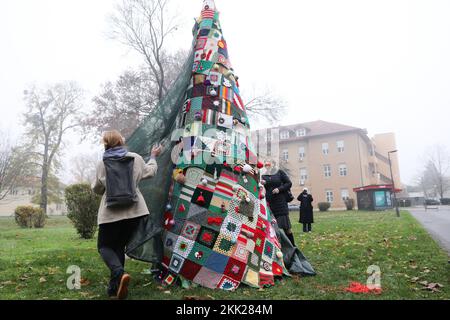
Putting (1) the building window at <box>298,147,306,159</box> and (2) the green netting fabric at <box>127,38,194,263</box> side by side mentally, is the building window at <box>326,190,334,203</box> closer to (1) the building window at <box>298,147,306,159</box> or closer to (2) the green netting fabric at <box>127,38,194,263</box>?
(1) the building window at <box>298,147,306,159</box>

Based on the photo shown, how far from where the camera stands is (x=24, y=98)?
116ft

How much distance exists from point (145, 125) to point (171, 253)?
6.16 ft

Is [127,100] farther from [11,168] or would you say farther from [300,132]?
[300,132]

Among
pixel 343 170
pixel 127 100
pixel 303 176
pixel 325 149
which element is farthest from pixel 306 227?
pixel 303 176

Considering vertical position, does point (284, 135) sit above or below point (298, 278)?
above

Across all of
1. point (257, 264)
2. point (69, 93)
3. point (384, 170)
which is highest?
point (69, 93)

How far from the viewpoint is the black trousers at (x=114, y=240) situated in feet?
12.8

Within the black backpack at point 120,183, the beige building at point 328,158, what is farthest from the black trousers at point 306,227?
the beige building at point 328,158

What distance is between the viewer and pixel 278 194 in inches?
270

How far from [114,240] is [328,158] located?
154 ft

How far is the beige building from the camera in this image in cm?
4656

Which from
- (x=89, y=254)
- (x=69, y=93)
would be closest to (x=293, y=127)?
(x=69, y=93)
